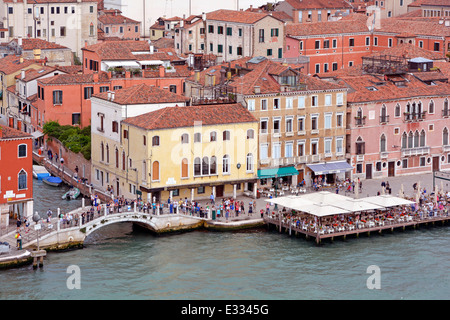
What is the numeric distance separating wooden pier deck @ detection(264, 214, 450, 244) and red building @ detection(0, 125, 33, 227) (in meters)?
11.6

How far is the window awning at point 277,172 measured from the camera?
62969mm

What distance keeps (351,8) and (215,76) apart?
37461mm

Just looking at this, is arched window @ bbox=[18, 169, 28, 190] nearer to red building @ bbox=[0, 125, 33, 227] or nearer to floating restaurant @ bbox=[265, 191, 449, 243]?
red building @ bbox=[0, 125, 33, 227]

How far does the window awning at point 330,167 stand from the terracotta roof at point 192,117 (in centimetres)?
491

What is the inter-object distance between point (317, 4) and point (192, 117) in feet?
136

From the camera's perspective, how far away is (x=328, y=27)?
293 feet

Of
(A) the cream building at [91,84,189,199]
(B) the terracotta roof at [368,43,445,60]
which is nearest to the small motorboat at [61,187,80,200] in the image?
(A) the cream building at [91,84,189,199]

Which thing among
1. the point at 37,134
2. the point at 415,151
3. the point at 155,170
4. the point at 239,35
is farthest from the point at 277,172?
the point at 239,35

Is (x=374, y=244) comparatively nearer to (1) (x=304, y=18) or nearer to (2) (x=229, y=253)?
(2) (x=229, y=253)

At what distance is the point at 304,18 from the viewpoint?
97500 millimetres
